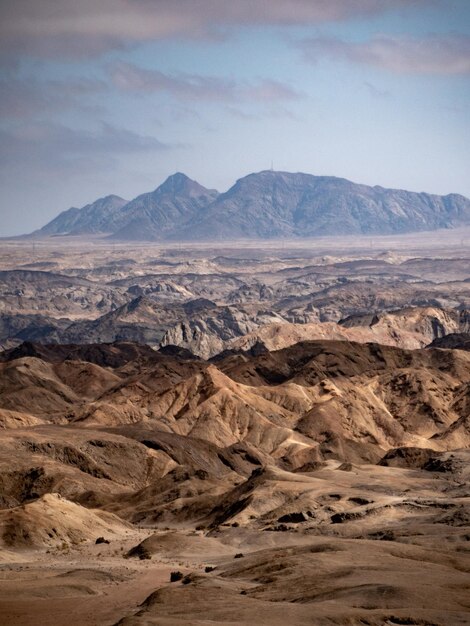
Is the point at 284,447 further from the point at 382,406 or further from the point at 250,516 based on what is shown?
the point at 250,516

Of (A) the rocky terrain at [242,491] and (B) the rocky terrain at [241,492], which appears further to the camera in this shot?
(A) the rocky terrain at [242,491]

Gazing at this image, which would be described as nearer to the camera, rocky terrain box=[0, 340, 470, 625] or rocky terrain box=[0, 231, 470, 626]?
rocky terrain box=[0, 231, 470, 626]

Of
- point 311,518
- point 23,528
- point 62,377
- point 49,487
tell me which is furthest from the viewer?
point 62,377

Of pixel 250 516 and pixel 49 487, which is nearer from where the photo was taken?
pixel 250 516

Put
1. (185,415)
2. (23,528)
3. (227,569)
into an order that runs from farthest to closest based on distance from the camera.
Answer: (185,415)
(23,528)
(227,569)

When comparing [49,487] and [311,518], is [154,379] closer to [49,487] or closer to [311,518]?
[49,487]

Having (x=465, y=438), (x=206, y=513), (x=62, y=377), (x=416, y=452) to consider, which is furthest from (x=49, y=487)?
(x=62, y=377)

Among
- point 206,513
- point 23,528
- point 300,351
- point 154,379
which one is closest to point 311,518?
point 206,513

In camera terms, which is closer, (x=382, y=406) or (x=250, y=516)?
(x=250, y=516)

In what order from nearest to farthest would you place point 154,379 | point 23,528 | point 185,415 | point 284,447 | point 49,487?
point 23,528 < point 49,487 < point 284,447 < point 185,415 < point 154,379
